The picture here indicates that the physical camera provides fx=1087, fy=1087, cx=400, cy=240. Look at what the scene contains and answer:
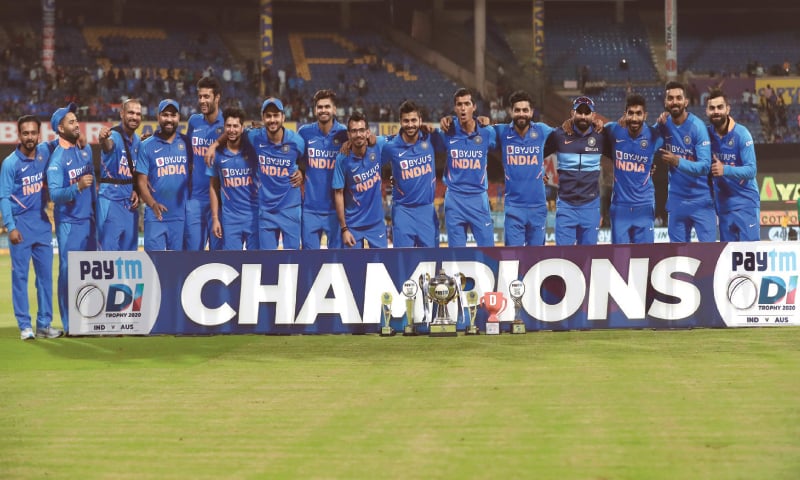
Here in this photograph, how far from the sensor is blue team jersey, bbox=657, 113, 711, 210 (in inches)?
538

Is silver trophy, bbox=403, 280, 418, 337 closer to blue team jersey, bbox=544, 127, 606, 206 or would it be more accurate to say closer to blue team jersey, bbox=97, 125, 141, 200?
blue team jersey, bbox=544, 127, 606, 206

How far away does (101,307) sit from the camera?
13.3m

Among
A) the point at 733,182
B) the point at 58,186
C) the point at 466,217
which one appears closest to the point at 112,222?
the point at 58,186

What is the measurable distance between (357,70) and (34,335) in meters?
37.4

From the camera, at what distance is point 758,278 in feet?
41.9

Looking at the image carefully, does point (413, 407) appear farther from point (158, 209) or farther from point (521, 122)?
point (158, 209)

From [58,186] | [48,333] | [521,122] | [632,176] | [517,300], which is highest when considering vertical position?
[521,122]

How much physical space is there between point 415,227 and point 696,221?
144 inches

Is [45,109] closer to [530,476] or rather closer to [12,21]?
[12,21]

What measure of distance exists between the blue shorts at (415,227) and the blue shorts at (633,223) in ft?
7.73

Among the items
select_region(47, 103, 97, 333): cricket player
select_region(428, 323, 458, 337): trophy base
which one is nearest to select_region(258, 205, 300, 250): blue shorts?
select_region(47, 103, 97, 333): cricket player

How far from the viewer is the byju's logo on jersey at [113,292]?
43.3 feet

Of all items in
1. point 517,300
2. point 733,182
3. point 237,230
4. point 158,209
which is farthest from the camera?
point 237,230

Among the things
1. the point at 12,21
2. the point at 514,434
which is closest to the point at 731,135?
the point at 514,434
